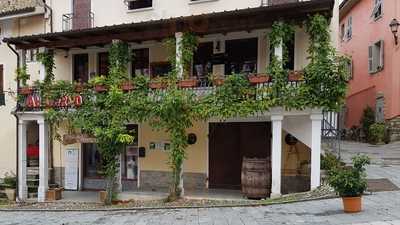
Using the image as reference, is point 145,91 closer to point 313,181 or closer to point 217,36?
point 217,36

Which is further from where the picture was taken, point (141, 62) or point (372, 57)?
point (372, 57)

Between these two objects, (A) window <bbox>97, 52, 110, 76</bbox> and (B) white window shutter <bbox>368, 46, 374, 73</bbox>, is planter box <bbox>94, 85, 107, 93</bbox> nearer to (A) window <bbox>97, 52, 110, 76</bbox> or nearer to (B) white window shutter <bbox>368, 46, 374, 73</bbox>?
(A) window <bbox>97, 52, 110, 76</bbox>

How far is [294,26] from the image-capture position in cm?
1502

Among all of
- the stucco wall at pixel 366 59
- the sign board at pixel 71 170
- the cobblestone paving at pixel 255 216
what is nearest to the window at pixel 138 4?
the sign board at pixel 71 170

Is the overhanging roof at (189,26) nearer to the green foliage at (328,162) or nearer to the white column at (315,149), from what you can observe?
the white column at (315,149)

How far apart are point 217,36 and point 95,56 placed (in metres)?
5.39

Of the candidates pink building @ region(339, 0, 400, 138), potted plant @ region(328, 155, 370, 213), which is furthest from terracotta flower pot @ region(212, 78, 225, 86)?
pink building @ region(339, 0, 400, 138)

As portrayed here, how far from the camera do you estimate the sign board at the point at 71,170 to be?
19906mm

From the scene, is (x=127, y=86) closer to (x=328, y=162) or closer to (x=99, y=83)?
(x=99, y=83)

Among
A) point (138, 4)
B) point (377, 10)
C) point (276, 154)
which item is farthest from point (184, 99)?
point (377, 10)

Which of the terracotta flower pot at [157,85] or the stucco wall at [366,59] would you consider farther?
the stucco wall at [366,59]

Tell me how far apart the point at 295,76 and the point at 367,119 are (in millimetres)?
11558

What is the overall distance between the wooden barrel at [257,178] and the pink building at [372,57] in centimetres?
945

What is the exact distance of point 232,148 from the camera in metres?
17.5
